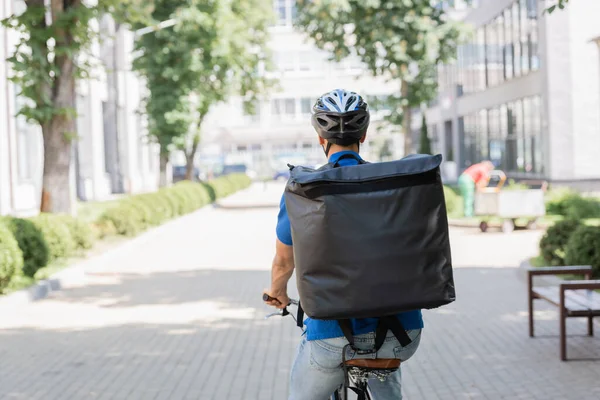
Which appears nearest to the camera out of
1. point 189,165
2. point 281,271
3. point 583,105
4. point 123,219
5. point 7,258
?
point 281,271

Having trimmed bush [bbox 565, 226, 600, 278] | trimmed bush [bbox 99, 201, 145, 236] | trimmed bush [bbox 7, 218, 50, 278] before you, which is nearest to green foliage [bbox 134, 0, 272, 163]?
trimmed bush [bbox 99, 201, 145, 236]

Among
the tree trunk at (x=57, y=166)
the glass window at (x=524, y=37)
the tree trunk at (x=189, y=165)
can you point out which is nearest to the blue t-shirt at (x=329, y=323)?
the tree trunk at (x=57, y=166)

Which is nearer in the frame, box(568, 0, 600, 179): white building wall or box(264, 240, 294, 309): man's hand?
box(264, 240, 294, 309): man's hand

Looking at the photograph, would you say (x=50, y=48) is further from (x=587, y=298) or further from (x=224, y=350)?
(x=587, y=298)

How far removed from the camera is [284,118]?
90.4 m

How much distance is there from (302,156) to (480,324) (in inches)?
3135

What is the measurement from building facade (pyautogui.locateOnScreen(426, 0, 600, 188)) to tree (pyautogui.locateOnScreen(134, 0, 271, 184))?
824cm

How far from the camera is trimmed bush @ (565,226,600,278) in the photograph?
38.4 feet

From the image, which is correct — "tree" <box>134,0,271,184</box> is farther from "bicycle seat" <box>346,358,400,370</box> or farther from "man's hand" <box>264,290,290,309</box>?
"bicycle seat" <box>346,358,400,370</box>

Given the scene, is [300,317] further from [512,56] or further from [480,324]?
[512,56]

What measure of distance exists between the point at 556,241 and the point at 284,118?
Answer: 77.4 m

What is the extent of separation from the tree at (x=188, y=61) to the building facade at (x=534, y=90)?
8.24 meters

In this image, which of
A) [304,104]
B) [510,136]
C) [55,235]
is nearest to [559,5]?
[55,235]

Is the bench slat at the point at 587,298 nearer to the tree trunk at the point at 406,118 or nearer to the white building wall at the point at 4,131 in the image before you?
the white building wall at the point at 4,131
